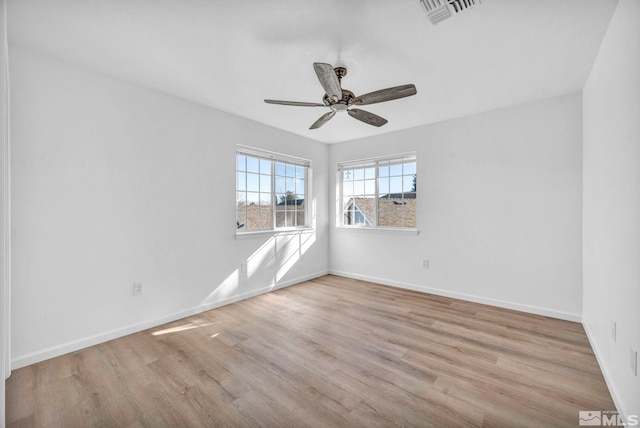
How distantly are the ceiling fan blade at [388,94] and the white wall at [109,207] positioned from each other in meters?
1.91

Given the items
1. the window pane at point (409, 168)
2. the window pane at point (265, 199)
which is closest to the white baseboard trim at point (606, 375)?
the window pane at point (409, 168)

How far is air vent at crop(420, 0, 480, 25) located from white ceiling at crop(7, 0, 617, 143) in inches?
2.9

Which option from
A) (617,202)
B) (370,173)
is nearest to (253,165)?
(370,173)

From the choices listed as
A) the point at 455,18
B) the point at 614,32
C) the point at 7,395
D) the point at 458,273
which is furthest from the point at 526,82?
the point at 7,395

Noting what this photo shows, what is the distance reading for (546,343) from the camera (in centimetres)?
247

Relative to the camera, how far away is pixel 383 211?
4523 millimetres

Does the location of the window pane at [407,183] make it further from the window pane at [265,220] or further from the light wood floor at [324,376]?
the window pane at [265,220]

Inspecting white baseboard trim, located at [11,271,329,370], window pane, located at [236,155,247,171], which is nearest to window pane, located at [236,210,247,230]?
window pane, located at [236,155,247,171]

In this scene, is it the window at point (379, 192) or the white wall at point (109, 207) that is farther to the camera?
the window at point (379, 192)

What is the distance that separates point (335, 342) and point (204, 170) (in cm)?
234

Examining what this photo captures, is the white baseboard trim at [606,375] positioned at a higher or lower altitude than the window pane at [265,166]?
lower

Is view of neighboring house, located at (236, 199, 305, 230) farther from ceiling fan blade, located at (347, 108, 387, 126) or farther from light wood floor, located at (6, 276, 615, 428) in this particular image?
ceiling fan blade, located at (347, 108, 387, 126)

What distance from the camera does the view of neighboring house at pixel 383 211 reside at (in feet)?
13.9

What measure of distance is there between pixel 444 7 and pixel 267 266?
11.2 feet
